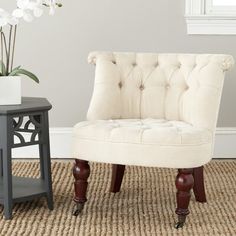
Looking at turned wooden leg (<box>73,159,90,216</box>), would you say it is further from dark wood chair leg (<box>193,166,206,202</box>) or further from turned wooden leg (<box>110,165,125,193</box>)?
dark wood chair leg (<box>193,166,206,202</box>)

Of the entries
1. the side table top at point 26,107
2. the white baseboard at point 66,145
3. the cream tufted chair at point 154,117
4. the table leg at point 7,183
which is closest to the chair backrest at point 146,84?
the cream tufted chair at point 154,117

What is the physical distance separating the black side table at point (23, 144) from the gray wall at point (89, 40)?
3.14 ft

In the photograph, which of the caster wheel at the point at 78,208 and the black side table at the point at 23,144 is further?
the caster wheel at the point at 78,208

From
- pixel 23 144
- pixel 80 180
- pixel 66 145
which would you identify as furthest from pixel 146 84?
pixel 66 145

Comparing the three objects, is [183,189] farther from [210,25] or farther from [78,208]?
[210,25]

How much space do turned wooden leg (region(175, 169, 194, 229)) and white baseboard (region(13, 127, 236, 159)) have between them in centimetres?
141

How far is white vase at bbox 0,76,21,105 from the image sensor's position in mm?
2578

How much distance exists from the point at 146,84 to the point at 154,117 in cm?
17

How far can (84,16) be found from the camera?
368 centimetres

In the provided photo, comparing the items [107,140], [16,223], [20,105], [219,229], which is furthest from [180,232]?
[20,105]

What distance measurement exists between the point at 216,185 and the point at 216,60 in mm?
793

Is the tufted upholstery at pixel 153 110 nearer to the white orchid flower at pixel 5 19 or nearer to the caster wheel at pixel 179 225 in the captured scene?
the caster wheel at pixel 179 225

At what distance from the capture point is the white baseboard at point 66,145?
377 centimetres

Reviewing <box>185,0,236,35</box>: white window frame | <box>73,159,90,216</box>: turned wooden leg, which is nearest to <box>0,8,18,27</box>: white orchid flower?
<box>73,159,90,216</box>: turned wooden leg
